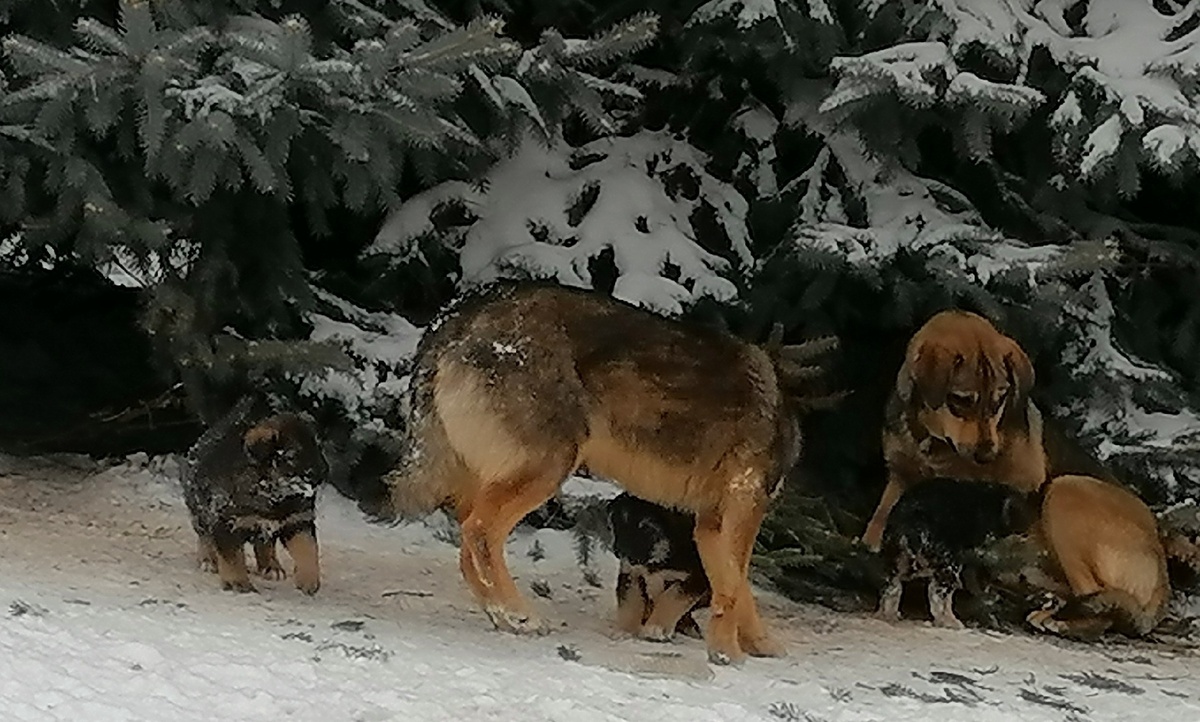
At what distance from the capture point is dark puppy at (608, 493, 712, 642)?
3.96 meters

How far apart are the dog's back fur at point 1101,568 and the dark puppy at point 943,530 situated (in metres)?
0.13

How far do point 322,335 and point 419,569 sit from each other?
1.21 meters

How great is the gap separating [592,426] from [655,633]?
2.16 ft

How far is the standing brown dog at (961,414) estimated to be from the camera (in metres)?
4.36

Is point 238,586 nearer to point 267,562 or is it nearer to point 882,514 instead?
point 267,562

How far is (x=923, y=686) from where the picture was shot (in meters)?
3.65

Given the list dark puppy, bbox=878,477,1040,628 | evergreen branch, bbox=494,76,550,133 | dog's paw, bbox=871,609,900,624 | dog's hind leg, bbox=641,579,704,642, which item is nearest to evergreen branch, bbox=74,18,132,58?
evergreen branch, bbox=494,76,550,133

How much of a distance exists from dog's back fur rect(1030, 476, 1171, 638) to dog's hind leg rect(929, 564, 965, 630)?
1.00 ft

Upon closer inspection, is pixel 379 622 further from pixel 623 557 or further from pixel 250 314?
pixel 250 314

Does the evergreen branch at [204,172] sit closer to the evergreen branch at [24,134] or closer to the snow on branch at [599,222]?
the evergreen branch at [24,134]

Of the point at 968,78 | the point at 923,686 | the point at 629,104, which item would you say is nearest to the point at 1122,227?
the point at 968,78

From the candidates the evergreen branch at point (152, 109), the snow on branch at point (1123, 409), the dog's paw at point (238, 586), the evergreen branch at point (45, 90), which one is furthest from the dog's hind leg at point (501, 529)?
the snow on branch at point (1123, 409)

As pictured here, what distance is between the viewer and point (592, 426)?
3766 millimetres

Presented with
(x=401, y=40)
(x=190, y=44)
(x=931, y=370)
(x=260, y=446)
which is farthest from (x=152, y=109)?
(x=931, y=370)
